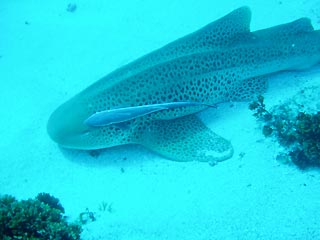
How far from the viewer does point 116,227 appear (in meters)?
5.12

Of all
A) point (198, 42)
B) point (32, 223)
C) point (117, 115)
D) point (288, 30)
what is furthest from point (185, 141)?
point (288, 30)

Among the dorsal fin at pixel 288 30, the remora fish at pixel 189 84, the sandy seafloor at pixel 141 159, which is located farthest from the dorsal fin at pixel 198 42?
the sandy seafloor at pixel 141 159

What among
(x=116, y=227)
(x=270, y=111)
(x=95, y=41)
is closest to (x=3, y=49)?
(x=95, y=41)

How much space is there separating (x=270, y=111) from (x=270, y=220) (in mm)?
2497

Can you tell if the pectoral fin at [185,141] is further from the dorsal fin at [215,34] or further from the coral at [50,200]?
the coral at [50,200]

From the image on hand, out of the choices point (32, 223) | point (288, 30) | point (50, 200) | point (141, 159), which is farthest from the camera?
point (288, 30)

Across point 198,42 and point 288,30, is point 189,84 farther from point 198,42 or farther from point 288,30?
point 288,30

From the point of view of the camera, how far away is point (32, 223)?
15.8 ft

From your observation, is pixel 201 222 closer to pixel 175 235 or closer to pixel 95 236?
pixel 175 235

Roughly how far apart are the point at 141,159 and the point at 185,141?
0.92 meters

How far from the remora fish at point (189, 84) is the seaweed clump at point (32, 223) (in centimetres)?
146

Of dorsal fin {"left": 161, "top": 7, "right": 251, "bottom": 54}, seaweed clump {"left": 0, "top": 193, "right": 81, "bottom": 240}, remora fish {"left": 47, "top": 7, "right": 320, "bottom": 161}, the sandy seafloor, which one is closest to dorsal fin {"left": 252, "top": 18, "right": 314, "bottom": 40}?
remora fish {"left": 47, "top": 7, "right": 320, "bottom": 161}

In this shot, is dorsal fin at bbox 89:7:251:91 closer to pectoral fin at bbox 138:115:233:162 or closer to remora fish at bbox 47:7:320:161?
remora fish at bbox 47:7:320:161

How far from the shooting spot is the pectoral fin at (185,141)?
5.80 metres
